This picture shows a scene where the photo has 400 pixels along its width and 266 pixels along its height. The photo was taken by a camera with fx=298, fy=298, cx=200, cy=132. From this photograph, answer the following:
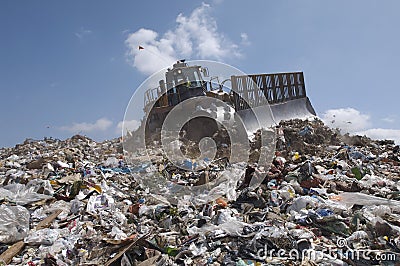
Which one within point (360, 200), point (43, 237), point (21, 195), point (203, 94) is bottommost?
point (43, 237)

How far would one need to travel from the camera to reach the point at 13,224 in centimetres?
318

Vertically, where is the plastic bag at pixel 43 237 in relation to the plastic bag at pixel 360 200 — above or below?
below

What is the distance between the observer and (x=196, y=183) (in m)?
4.83

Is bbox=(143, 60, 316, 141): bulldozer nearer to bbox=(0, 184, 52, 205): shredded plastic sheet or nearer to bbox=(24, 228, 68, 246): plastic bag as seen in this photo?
bbox=(0, 184, 52, 205): shredded plastic sheet

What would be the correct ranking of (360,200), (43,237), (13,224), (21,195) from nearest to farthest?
1. (43,237)
2. (13,224)
3. (360,200)
4. (21,195)

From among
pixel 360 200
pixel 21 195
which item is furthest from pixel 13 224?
pixel 360 200

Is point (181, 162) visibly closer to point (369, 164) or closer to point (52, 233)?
point (52, 233)

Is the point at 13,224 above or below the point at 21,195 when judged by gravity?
below

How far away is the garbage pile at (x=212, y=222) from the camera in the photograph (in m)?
2.59

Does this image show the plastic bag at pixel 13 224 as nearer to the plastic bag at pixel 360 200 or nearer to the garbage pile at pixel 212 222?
the garbage pile at pixel 212 222

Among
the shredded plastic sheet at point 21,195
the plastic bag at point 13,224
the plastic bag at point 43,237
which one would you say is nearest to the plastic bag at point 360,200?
the plastic bag at point 43,237

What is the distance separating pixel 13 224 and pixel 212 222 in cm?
213

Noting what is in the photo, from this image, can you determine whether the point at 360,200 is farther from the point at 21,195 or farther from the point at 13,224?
the point at 21,195

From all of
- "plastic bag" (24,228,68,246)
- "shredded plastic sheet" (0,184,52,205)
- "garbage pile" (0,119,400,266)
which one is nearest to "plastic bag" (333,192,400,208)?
"garbage pile" (0,119,400,266)
